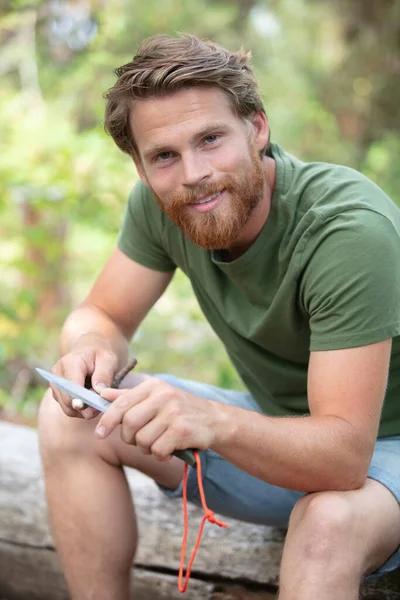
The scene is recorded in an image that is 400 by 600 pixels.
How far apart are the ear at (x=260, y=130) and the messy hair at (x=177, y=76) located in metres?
0.02

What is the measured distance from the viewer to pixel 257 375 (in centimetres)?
212

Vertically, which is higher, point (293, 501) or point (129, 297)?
point (129, 297)

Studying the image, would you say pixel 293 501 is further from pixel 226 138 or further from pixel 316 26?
pixel 316 26

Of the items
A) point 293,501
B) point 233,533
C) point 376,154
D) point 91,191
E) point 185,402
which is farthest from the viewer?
point 376,154

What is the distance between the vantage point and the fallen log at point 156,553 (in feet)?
7.27

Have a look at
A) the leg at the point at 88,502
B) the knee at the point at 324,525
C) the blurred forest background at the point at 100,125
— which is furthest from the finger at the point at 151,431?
the blurred forest background at the point at 100,125

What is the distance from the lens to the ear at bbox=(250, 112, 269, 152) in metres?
Answer: 1.99

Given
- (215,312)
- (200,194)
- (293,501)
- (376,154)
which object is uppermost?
(376,154)

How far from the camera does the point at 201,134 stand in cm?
184

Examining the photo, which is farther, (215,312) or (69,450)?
(215,312)

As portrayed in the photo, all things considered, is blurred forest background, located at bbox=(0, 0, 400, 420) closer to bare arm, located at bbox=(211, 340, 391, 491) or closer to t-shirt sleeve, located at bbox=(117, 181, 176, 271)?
t-shirt sleeve, located at bbox=(117, 181, 176, 271)

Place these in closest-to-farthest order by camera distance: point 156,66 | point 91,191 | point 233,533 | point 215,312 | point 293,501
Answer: point 156,66 → point 293,501 → point 215,312 → point 233,533 → point 91,191

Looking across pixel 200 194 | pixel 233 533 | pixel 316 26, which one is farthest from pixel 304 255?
pixel 316 26

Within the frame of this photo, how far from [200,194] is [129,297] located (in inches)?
21.7
